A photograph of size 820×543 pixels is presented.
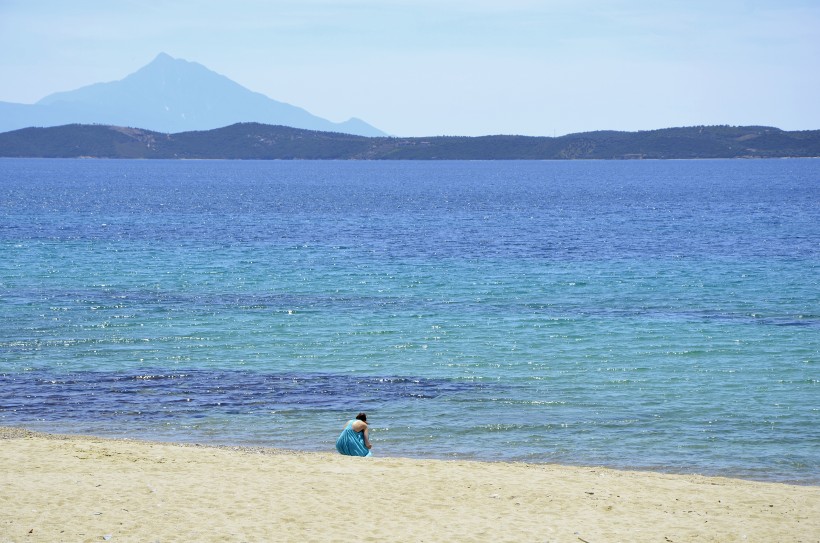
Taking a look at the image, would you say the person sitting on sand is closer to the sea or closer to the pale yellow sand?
the pale yellow sand

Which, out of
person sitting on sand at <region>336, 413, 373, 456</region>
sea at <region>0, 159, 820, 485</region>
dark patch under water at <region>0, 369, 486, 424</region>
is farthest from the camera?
dark patch under water at <region>0, 369, 486, 424</region>

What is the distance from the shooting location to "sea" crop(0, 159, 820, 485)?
68.8 feet

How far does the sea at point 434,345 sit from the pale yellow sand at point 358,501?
295cm

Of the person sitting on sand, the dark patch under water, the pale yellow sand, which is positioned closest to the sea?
the dark patch under water

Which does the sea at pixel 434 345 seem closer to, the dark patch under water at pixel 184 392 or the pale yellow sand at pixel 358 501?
the dark patch under water at pixel 184 392

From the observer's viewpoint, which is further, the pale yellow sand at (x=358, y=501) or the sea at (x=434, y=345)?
the sea at (x=434, y=345)

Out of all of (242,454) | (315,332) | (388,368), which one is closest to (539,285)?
(315,332)

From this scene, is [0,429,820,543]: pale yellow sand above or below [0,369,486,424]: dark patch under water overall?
above

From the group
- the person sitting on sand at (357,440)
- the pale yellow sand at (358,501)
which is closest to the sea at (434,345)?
the person sitting on sand at (357,440)

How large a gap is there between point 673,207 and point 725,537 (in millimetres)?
103593

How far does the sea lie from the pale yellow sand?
9.69 ft

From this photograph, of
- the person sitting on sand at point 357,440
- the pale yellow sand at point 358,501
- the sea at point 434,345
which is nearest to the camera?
the pale yellow sand at point 358,501

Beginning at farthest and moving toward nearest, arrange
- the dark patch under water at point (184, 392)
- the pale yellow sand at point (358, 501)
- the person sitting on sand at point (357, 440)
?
the dark patch under water at point (184, 392) → the person sitting on sand at point (357, 440) → the pale yellow sand at point (358, 501)

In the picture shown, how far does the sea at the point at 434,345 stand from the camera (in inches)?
826
